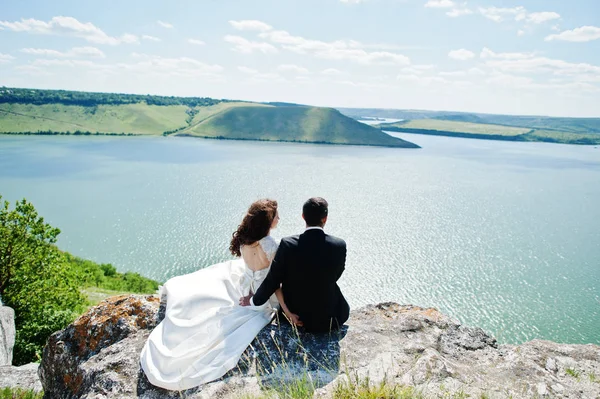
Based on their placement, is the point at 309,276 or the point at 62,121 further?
the point at 62,121

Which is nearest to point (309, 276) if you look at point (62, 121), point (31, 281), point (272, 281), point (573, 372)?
point (272, 281)

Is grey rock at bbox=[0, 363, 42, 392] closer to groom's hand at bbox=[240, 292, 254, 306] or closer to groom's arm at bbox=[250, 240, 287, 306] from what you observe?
groom's hand at bbox=[240, 292, 254, 306]

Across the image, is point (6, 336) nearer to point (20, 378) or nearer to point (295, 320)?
point (20, 378)

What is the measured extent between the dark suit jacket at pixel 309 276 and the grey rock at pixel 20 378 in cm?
625

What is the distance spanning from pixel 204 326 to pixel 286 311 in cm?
107

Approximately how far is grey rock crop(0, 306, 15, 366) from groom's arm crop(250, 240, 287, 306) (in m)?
10.6

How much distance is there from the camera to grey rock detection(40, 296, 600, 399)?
4531 millimetres

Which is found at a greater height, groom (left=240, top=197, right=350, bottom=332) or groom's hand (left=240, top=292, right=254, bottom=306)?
groom (left=240, top=197, right=350, bottom=332)

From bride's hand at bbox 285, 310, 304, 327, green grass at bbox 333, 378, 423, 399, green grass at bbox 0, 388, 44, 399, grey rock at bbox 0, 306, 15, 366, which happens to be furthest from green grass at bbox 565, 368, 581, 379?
grey rock at bbox 0, 306, 15, 366

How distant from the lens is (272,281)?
5520 mm

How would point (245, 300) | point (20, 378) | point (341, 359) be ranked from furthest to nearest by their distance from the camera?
point (20, 378)
point (245, 300)
point (341, 359)

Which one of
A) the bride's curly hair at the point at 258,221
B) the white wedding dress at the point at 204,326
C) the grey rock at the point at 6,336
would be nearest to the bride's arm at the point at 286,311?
the white wedding dress at the point at 204,326

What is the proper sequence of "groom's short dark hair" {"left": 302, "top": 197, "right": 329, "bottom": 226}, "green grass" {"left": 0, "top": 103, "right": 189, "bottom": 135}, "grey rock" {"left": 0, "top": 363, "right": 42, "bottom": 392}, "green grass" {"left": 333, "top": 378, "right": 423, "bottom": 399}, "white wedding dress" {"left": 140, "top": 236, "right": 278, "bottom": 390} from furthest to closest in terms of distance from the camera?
"green grass" {"left": 0, "top": 103, "right": 189, "bottom": 135} < "grey rock" {"left": 0, "top": 363, "right": 42, "bottom": 392} < "groom's short dark hair" {"left": 302, "top": 197, "right": 329, "bottom": 226} < "white wedding dress" {"left": 140, "top": 236, "right": 278, "bottom": 390} < "green grass" {"left": 333, "top": 378, "right": 423, "bottom": 399}

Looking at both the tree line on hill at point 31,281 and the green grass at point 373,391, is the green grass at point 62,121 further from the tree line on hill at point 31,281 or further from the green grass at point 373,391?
the green grass at point 373,391
